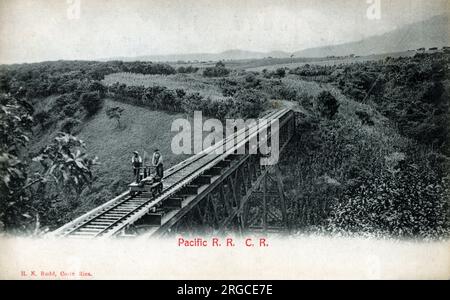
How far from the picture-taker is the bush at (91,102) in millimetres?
22266

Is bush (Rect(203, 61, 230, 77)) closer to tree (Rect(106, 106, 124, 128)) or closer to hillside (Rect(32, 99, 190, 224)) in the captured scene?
hillside (Rect(32, 99, 190, 224))

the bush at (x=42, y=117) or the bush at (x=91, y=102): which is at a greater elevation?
the bush at (x=91, y=102)

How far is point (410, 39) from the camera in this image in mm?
12828

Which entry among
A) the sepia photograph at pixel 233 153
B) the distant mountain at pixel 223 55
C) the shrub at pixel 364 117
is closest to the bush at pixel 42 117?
the sepia photograph at pixel 233 153

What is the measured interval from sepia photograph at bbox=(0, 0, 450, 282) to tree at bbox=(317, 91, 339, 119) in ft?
0.33

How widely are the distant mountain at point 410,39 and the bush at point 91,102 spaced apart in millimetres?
13354

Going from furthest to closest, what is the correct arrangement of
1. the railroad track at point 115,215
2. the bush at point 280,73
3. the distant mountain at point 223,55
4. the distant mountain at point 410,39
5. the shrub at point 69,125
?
the bush at point 280,73 < the shrub at point 69,125 < the distant mountain at point 223,55 < the distant mountain at point 410,39 < the railroad track at point 115,215

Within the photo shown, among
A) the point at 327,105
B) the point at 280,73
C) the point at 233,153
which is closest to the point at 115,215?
A: the point at 233,153

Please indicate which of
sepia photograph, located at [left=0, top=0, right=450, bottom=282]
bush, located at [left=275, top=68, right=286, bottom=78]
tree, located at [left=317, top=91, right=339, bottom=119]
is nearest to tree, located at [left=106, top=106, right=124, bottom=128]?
sepia photograph, located at [left=0, top=0, right=450, bottom=282]

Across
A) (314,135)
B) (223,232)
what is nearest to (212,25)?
(223,232)

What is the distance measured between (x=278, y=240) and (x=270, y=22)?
6922 millimetres

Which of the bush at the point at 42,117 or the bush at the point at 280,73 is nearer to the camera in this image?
the bush at the point at 42,117

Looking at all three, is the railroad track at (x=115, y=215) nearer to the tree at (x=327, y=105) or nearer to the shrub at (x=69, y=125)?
the tree at (x=327, y=105)

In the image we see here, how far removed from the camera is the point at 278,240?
1047cm
